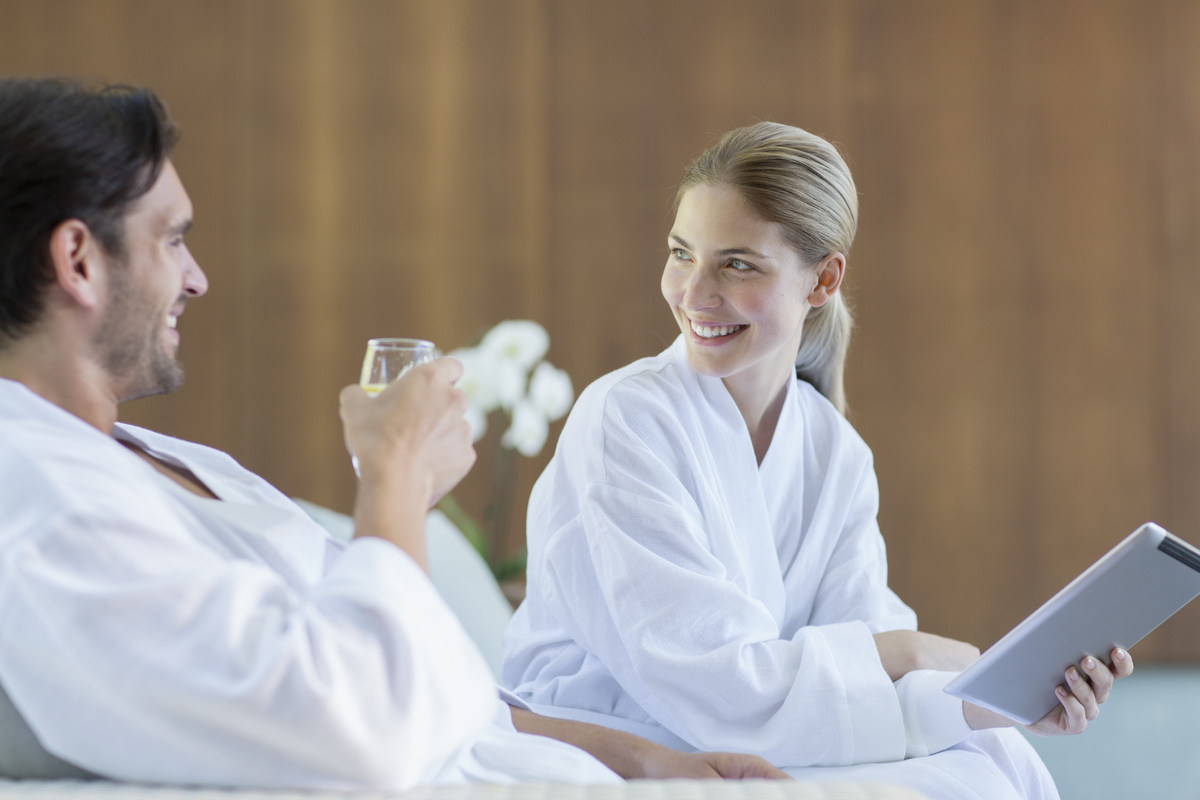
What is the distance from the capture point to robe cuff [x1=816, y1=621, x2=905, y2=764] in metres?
1.41

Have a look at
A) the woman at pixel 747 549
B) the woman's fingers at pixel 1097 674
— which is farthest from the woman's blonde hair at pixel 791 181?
the woman's fingers at pixel 1097 674

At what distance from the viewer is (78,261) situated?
103 centimetres

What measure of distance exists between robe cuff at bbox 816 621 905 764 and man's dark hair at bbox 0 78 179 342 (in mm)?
1071

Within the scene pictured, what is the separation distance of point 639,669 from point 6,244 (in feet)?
3.06

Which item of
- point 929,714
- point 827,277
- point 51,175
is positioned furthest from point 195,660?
point 827,277

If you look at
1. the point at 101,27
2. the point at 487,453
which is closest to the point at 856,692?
the point at 487,453

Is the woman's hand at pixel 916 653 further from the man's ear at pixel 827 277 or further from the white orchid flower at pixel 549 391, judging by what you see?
the white orchid flower at pixel 549 391

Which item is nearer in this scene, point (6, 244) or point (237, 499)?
point (6, 244)

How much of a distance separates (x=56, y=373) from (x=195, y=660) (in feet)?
1.30

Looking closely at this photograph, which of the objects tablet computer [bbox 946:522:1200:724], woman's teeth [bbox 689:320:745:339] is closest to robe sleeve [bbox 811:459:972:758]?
tablet computer [bbox 946:522:1200:724]

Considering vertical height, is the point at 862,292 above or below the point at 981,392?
above

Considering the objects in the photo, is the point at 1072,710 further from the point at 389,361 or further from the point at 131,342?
the point at 131,342

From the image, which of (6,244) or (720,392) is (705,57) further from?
(6,244)

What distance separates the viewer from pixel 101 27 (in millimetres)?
3941
